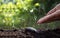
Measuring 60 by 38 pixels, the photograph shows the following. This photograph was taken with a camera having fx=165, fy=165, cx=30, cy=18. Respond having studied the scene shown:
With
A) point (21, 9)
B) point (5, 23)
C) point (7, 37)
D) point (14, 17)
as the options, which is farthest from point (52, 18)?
point (21, 9)

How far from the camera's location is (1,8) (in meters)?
1.59

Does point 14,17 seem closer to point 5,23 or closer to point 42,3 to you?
point 5,23

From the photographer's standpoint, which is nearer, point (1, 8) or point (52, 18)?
point (52, 18)

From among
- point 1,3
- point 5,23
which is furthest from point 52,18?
point 1,3

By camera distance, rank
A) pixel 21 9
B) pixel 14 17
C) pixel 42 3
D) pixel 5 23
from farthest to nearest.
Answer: pixel 42 3
pixel 21 9
pixel 14 17
pixel 5 23

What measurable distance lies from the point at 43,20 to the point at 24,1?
60.0 inches

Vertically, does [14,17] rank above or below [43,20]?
above

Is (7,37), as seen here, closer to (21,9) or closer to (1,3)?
(21,9)

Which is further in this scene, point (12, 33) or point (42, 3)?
point (42, 3)

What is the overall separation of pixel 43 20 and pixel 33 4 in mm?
1562

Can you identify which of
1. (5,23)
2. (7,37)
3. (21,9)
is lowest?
(7,37)

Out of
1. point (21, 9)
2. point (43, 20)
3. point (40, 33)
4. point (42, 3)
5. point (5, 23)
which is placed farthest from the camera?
point (42, 3)

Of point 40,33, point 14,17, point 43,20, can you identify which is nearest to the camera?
point 43,20

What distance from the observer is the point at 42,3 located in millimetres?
1826
